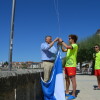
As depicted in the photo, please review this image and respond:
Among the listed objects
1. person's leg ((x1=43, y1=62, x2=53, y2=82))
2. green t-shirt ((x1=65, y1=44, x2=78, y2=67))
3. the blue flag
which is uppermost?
green t-shirt ((x1=65, y1=44, x2=78, y2=67))

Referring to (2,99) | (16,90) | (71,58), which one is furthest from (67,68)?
(2,99)

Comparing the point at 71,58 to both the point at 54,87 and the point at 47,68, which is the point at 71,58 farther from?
the point at 54,87

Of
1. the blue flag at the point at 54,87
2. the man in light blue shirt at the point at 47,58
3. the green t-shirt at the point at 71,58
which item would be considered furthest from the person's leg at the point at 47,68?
the green t-shirt at the point at 71,58

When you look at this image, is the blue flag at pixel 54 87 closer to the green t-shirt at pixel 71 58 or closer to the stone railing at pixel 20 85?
the stone railing at pixel 20 85

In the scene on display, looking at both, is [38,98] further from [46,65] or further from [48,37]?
[48,37]

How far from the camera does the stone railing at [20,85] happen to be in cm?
365

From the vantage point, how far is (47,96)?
19.9 ft

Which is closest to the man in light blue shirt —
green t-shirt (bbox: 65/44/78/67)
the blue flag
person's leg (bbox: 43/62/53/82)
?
person's leg (bbox: 43/62/53/82)

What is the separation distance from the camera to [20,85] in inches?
179

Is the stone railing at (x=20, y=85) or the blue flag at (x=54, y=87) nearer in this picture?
Result: the stone railing at (x=20, y=85)

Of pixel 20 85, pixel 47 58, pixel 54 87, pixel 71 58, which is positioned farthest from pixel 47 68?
pixel 20 85

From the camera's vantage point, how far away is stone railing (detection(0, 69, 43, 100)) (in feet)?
12.0

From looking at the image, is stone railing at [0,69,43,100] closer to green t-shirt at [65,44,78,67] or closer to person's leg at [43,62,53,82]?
person's leg at [43,62,53,82]

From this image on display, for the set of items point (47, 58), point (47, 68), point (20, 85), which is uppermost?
point (47, 58)
